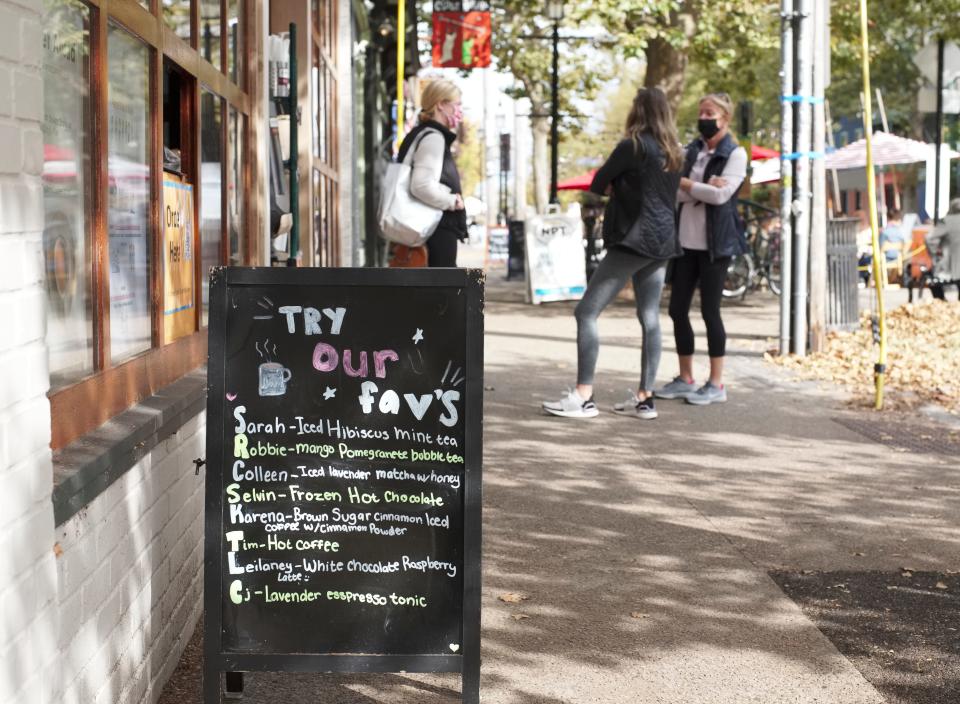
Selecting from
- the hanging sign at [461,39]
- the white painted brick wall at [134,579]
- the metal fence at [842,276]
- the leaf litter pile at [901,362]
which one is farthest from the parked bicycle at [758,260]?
the white painted brick wall at [134,579]

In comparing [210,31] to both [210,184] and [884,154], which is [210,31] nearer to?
[210,184]

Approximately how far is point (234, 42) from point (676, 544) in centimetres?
258

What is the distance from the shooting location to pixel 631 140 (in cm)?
821

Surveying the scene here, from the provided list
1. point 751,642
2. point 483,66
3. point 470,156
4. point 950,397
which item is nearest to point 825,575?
point 751,642

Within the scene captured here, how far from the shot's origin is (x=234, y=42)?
5.64m

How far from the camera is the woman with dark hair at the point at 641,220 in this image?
26.9 ft

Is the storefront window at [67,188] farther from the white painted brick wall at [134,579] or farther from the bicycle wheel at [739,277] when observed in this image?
the bicycle wheel at [739,277]

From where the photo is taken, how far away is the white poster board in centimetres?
1861

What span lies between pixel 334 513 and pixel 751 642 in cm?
152

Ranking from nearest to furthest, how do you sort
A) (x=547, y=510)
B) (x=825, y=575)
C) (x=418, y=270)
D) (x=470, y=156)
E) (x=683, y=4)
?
(x=418, y=270) < (x=825, y=575) < (x=547, y=510) < (x=683, y=4) < (x=470, y=156)

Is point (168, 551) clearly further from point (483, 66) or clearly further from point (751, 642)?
point (483, 66)

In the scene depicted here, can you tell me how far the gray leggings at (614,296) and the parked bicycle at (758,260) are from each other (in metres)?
10.4

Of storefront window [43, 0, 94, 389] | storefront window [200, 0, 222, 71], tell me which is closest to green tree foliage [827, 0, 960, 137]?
storefront window [200, 0, 222, 71]

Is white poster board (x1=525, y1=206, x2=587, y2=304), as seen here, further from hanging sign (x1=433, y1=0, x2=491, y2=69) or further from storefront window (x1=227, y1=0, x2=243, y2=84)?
storefront window (x1=227, y1=0, x2=243, y2=84)
